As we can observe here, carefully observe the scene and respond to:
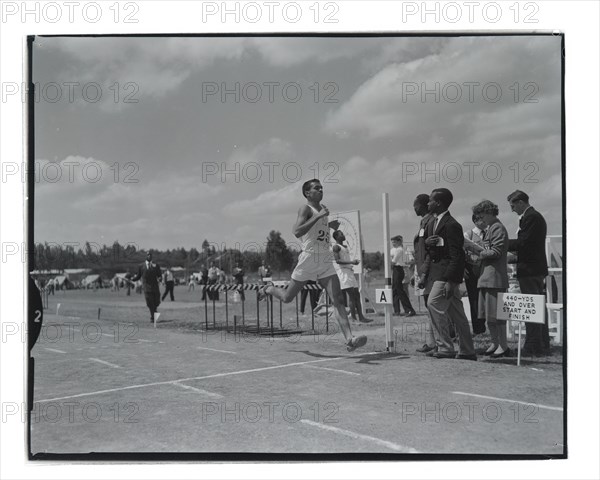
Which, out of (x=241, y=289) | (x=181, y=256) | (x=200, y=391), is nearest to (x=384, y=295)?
(x=241, y=289)

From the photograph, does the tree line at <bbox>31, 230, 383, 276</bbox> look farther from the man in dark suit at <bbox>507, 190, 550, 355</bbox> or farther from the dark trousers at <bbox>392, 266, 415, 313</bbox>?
the dark trousers at <bbox>392, 266, 415, 313</bbox>

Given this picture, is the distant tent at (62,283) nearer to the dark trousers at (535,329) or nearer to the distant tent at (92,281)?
the distant tent at (92,281)

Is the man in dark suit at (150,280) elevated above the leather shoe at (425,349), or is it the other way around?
the man in dark suit at (150,280)

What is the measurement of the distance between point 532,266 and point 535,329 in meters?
0.68

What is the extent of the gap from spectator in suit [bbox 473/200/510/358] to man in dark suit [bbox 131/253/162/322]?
4001 millimetres

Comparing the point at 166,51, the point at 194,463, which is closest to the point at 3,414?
the point at 194,463

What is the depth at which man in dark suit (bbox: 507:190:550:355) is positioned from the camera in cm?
613

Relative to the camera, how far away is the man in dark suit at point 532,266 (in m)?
6.13

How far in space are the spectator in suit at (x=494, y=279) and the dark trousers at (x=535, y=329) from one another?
20 cm

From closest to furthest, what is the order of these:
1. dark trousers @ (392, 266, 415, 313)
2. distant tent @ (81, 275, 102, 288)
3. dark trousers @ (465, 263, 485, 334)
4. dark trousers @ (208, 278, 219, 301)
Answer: dark trousers @ (465, 263, 485, 334), dark trousers @ (208, 278, 219, 301), distant tent @ (81, 275, 102, 288), dark trousers @ (392, 266, 415, 313)

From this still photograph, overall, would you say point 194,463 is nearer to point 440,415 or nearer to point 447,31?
point 440,415

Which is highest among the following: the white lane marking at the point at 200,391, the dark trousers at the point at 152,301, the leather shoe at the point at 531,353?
the dark trousers at the point at 152,301

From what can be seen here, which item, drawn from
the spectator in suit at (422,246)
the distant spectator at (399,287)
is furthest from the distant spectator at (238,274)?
the spectator in suit at (422,246)

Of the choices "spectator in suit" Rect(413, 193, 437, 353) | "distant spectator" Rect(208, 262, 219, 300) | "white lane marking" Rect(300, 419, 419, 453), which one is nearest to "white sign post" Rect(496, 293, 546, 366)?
"spectator in suit" Rect(413, 193, 437, 353)
